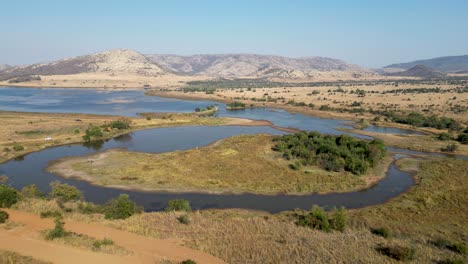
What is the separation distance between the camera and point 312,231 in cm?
2620

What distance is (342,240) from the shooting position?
2400 cm

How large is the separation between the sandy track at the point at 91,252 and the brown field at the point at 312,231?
94cm

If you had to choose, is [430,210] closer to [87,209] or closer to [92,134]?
[87,209]

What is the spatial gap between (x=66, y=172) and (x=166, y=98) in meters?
114

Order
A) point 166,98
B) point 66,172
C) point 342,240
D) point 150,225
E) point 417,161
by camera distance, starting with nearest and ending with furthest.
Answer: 1. point 342,240
2. point 150,225
3. point 66,172
4. point 417,161
5. point 166,98

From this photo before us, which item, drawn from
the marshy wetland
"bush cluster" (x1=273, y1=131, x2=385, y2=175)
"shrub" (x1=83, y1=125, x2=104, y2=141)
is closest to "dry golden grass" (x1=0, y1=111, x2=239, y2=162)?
the marshy wetland

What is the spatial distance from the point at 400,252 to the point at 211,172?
1089 inches

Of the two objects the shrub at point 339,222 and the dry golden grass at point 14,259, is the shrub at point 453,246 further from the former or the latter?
the dry golden grass at point 14,259

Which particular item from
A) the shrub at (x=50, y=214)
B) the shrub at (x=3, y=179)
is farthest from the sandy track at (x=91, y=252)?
the shrub at (x=3, y=179)

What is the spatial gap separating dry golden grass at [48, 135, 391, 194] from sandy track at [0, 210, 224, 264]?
1645 cm

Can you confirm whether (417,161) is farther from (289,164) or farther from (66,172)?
(66,172)

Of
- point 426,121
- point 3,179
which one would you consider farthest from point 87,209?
point 426,121

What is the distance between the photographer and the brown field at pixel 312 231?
69.7 ft

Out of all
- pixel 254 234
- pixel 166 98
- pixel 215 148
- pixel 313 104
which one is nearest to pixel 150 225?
Result: pixel 254 234
